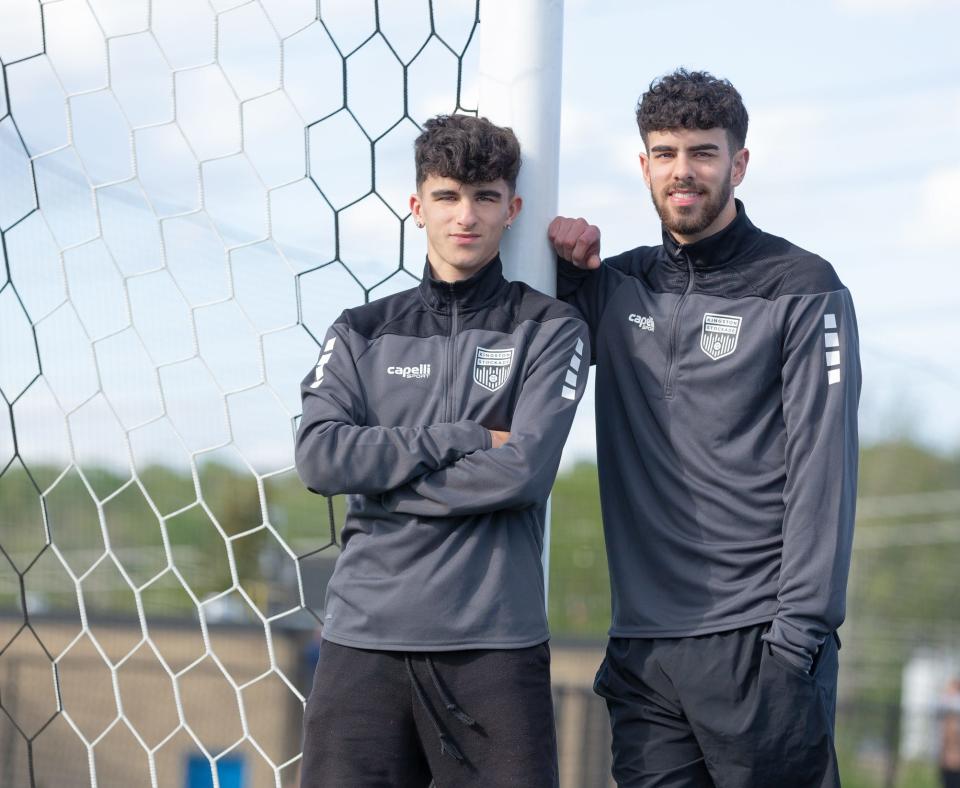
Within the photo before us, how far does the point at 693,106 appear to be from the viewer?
5.84ft

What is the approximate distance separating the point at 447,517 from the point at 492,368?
223 millimetres

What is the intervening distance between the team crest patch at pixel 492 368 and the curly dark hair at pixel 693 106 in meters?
0.40

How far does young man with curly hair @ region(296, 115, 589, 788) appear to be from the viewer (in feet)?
5.32

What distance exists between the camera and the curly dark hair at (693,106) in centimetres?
178

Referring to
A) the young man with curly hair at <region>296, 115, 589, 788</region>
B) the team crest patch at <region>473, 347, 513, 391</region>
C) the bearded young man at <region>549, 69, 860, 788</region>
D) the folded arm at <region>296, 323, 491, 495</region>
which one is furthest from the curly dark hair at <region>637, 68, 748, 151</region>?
the folded arm at <region>296, 323, 491, 495</region>

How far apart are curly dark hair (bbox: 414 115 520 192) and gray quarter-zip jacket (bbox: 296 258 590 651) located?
14 centimetres

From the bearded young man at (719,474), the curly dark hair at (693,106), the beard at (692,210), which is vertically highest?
the curly dark hair at (693,106)

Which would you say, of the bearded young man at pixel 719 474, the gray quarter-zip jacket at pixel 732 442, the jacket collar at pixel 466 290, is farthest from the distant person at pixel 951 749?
the jacket collar at pixel 466 290

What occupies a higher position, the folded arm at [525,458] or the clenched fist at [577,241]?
the clenched fist at [577,241]

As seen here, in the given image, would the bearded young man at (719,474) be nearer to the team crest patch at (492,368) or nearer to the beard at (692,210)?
the beard at (692,210)

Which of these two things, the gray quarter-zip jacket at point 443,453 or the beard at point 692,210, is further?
the beard at point 692,210

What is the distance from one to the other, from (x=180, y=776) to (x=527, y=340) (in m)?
9.67

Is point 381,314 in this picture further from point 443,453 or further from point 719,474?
point 719,474

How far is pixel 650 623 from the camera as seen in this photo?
1.75 meters
